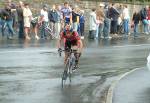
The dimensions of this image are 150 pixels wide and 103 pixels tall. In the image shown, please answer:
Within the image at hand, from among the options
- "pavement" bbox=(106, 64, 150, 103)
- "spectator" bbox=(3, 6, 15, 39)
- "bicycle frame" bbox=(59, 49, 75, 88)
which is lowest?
"pavement" bbox=(106, 64, 150, 103)

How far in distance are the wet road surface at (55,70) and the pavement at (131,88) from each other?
28 cm

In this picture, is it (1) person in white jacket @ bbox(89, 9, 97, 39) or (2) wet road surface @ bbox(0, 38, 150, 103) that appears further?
(1) person in white jacket @ bbox(89, 9, 97, 39)

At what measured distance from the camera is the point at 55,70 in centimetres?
1889

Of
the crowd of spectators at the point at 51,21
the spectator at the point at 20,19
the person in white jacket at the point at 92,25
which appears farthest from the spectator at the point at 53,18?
the person in white jacket at the point at 92,25

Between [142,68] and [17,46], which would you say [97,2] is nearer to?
[17,46]

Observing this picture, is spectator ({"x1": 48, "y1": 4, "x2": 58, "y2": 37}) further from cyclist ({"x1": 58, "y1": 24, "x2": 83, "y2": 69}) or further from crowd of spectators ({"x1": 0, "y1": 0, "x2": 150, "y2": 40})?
cyclist ({"x1": 58, "y1": 24, "x2": 83, "y2": 69})

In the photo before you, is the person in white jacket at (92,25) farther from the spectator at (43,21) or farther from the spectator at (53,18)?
the spectator at (43,21)

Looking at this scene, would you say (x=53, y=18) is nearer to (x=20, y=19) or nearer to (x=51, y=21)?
→ (x=51, y=21)

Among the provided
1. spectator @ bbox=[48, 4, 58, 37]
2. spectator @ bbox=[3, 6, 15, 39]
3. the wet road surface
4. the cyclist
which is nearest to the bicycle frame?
the cyclist

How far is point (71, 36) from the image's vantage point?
54.3ft

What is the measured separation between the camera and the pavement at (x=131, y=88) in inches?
543

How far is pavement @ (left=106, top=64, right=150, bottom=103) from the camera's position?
13.8 meters

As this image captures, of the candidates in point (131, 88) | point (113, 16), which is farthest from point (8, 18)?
point (131, 88)

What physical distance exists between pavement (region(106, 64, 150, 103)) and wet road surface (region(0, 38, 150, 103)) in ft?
0.91
